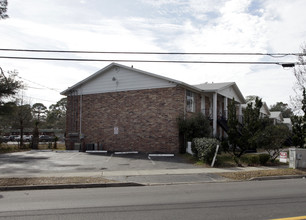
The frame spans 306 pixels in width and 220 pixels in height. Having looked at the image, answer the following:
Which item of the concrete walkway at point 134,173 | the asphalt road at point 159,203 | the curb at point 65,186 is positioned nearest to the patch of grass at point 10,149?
the concrete walkway at point 134,173

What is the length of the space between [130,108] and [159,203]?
1580 cm

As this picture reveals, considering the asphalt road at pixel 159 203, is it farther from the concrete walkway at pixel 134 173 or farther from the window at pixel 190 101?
the window at pixel 190 101

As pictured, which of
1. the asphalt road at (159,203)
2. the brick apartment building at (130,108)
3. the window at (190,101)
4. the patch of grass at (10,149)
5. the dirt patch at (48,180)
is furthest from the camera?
the patch of grass at (10,149)

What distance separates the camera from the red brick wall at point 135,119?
21.0 metres

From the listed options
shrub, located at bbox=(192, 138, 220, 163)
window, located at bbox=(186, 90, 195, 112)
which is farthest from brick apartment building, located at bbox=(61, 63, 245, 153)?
shrub, located at bbox=(192, 138, 220, 163)

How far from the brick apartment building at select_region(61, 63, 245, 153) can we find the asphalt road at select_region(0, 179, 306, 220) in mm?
11444

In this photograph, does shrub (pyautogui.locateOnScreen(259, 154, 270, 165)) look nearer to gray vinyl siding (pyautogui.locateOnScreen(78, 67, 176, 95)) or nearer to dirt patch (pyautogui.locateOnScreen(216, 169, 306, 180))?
dirt patch (pyautogui.locateOnScreen(216, 169, 306, 180))

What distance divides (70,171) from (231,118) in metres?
10.1

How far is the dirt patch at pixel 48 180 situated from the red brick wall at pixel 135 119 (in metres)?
10.3

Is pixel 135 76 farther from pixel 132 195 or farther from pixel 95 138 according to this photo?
pixel 132 195

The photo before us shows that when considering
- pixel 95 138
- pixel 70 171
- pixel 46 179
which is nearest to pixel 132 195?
pixel 46 179

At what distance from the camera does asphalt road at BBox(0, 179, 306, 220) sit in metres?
6.16

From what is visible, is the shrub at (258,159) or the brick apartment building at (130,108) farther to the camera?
the brick apartment building at (130,108)

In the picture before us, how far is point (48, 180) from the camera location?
428 inches
